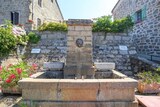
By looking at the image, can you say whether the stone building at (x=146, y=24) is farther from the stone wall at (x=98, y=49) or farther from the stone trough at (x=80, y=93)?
the stone trough at (x=80, y=93)

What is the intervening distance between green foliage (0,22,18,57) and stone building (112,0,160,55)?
660 centimetres

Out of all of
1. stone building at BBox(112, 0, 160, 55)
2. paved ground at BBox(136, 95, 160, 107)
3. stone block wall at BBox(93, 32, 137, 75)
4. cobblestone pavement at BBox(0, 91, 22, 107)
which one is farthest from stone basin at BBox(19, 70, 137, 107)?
stone building at BBox(112, 0, 160, 55)

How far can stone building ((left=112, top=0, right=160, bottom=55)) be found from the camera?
10.5 meters

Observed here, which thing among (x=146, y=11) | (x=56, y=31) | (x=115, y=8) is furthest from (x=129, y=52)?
(x=115, y=8)

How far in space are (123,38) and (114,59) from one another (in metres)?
1.85

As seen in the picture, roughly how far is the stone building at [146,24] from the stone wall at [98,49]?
4.03ft

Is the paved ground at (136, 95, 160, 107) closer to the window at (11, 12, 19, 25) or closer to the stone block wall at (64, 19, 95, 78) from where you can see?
the stone block wall at (64, 19, 95, 78)

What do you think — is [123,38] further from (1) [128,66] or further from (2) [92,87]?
(2) [92,87]

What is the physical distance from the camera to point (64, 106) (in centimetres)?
405

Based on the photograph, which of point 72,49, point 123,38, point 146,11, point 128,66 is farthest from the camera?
point 146,11

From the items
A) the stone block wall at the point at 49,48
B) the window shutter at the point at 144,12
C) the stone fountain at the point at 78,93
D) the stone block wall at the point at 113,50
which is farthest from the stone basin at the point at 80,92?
the window shutter at the point at 144,12

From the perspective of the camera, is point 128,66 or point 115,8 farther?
point 115,8

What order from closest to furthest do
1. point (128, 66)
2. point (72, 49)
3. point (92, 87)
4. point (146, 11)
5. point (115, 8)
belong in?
1. point (92, 87)
2. point (72, 49)
3. point (128, 66)
4. point (146, 11)
5. point (115, 8)

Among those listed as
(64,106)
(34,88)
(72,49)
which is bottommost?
(64,106)
